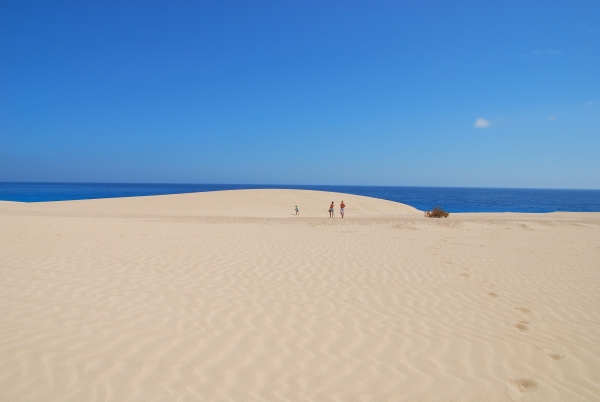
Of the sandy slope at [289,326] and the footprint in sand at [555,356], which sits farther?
the footprint in sand at [555,356]

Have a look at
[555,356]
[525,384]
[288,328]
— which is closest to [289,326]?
[288,328]

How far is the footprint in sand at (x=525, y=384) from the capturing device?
10.6 ft

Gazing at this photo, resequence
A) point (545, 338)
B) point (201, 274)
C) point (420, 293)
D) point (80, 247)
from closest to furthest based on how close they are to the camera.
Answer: point (545, 338) < point (420, 293) < point (201, 274) < point (80, 247)

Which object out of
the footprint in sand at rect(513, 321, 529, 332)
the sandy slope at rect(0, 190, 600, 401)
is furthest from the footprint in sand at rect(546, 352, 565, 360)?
the footprint in sand at rect(513, 321, 529, 332)

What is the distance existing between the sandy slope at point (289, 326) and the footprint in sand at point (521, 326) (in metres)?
0.04

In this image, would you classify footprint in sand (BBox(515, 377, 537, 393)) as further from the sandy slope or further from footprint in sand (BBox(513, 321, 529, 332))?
footprint in sand (BBox(513, 321, 529, 332))

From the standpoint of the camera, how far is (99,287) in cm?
585

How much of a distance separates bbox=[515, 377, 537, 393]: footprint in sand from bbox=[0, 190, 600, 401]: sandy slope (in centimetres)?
2

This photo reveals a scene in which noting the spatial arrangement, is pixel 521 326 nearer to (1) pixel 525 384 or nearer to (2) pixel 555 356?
(2) pixel 555 356

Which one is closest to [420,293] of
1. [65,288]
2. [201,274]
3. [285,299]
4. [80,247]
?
[285,299]

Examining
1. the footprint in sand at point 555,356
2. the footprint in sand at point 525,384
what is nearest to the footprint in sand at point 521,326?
the footprint in sand at point 555,356

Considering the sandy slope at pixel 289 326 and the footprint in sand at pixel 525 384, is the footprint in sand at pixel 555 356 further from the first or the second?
the footprint in sand at pixel 525 384

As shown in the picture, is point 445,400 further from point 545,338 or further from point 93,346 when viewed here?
point 93,346

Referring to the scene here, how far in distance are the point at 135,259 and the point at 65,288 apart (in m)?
2.48
